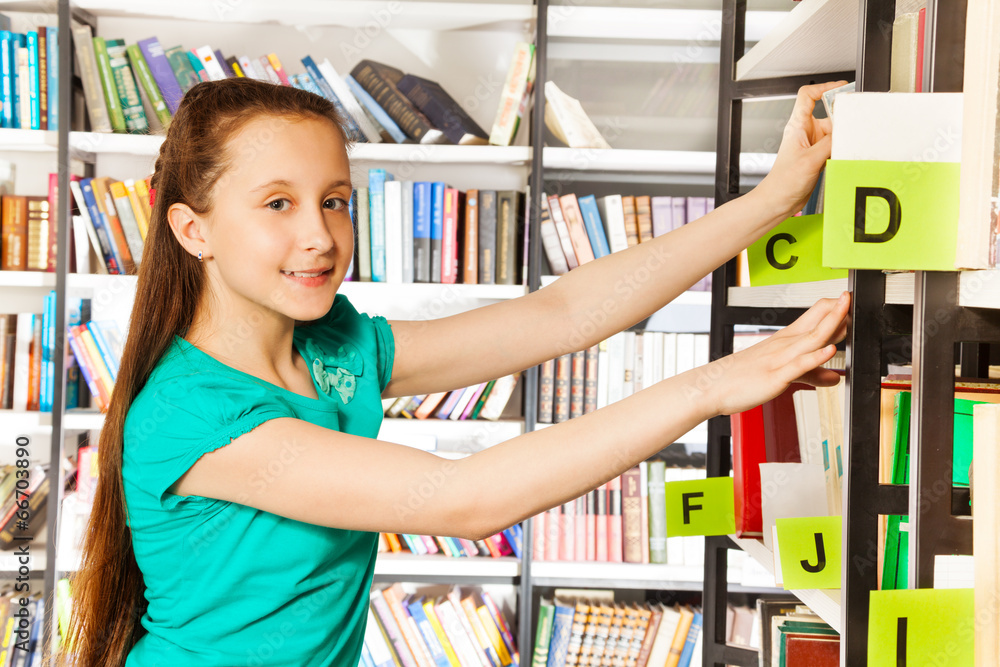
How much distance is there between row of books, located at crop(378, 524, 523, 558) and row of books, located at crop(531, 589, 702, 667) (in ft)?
0.67

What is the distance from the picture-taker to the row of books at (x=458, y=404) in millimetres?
1973

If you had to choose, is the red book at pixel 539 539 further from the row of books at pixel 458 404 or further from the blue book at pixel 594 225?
the blue book at pixel 594 225

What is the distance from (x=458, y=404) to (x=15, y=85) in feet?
5.00

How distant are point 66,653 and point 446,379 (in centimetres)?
63

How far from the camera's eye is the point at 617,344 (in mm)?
1927

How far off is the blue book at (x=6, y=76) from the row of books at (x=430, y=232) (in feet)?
3.24

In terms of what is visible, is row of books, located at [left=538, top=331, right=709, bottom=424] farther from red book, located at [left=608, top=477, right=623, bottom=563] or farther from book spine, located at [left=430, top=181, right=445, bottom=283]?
book spine, located at [left=430, top=181, right=445, bottom=283]

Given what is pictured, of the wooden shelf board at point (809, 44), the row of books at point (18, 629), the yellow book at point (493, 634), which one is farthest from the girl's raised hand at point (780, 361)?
the row of books at point (18, 629)

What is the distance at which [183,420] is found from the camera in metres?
0.69

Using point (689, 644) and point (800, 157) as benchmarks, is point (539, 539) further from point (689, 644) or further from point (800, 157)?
point (800, 157)

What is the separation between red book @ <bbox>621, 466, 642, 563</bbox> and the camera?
1.93 meters

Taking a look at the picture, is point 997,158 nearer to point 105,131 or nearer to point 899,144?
point 899,144

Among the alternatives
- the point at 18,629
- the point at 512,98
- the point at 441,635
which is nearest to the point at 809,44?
the point at 512,98

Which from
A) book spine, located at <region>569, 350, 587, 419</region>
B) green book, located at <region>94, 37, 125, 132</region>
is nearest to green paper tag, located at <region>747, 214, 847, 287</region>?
book spine, located at <region>569, 350, 587, 419</region>
